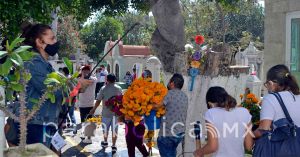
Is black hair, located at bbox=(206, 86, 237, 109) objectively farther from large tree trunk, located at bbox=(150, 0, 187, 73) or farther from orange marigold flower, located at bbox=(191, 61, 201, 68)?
large tree trunk, located at bbox=(150, 0, 187, 73)

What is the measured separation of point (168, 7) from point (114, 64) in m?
29.9

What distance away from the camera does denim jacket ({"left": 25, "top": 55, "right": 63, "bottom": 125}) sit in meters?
3.36

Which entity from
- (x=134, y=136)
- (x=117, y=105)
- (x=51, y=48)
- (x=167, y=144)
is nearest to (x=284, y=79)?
(x=51, y=48)

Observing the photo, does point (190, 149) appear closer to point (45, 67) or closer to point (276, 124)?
point (276, 124)

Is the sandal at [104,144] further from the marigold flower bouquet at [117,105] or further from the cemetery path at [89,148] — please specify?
the marigold flower bouquet at [117,105]

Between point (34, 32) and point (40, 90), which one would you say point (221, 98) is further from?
point (34, 32)

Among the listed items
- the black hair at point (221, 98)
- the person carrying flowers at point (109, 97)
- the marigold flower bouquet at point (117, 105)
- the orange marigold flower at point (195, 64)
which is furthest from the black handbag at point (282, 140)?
the person carrying flowers at point (109, 97)

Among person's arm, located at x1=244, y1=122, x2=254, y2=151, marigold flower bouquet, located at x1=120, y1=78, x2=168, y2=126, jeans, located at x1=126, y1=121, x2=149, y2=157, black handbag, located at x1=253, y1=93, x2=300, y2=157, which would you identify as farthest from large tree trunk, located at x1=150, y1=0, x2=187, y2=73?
black handbag, located at x1=253, y1=93, x2=300, y2=157

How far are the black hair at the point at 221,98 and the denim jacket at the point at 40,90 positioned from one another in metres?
1.53

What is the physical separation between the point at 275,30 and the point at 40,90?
548cm

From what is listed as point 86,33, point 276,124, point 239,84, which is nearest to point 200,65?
point 239,84

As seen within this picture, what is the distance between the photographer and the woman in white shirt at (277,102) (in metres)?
3.60

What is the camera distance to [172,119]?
19.2ft

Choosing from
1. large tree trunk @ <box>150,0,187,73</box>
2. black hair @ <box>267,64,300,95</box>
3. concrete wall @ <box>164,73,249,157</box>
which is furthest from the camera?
large tree trunk @ <box>150,0,187,73</box>
